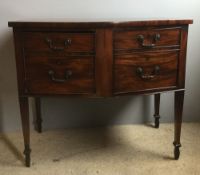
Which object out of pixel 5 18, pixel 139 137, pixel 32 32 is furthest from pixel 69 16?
pixel 139 137

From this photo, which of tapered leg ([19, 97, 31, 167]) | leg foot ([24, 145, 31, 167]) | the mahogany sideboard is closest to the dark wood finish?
the mahogany sideboard

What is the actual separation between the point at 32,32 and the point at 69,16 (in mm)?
489

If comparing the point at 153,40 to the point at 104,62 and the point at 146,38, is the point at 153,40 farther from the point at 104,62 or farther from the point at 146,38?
the point at 104,62

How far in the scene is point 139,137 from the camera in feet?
5.82

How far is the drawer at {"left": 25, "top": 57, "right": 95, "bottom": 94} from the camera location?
1283 millimetres

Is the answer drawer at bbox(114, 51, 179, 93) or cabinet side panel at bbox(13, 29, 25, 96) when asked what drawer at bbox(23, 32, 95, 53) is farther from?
drawer at bbox(114, 51, 179, 93)

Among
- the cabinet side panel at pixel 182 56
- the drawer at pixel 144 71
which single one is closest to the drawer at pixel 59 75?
the drawer at pixel 144 71

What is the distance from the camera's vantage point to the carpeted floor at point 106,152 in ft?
4.76

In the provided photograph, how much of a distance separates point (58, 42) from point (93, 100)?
2.22ft

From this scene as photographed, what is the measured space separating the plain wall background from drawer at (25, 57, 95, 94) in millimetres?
448

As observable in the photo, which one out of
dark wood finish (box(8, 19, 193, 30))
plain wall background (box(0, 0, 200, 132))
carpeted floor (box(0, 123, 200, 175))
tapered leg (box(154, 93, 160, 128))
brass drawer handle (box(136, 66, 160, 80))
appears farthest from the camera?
tapered leg (box(154, 93, 160, 128))

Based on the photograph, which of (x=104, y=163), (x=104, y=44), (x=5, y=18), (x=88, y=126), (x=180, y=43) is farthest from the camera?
(x=88, y=126)

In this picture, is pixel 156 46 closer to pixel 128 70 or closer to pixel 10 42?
pixel 128 70

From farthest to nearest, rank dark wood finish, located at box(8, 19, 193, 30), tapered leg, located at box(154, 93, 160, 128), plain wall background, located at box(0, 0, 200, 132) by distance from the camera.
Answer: tapered leg, located at box(154, 93, 160, 128) → plain wall background, located at box(0, 0, 200, 132) → dark wood finish, located at box(8, 19, 193, 30)
